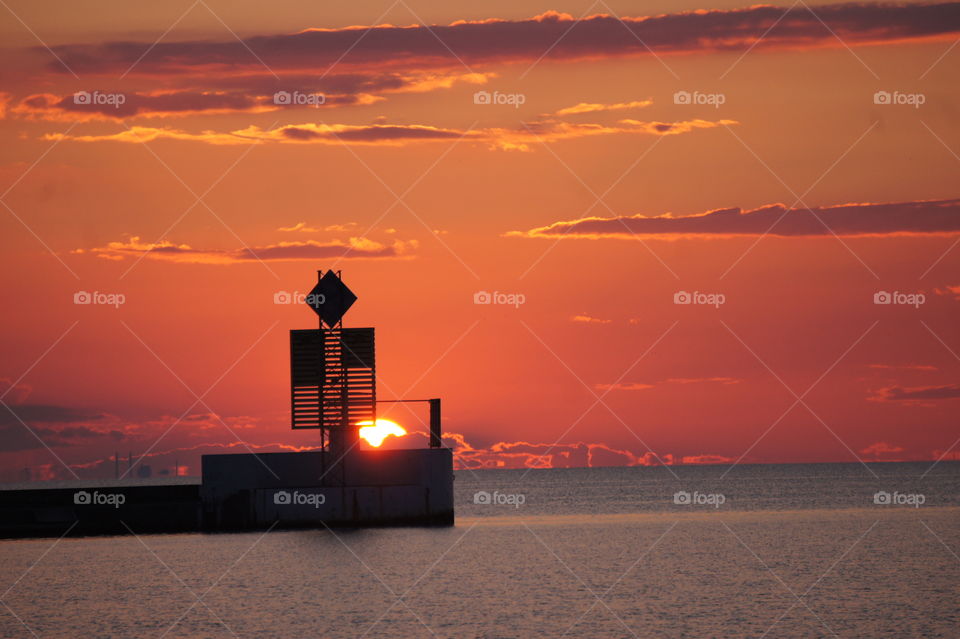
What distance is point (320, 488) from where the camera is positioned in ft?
285

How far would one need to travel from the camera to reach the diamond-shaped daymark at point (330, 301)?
285 ft

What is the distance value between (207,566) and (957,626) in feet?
133

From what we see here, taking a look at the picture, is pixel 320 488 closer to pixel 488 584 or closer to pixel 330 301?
pixel 330 301

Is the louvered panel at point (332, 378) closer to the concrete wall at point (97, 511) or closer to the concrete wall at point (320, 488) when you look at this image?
the concrete wall at point (320, 488)

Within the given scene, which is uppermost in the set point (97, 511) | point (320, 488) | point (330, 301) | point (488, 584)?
point (330, 301)

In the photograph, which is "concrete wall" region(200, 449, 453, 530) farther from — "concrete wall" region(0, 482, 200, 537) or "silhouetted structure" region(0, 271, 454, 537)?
"concrete wall" region(0, 482, 200, 537)

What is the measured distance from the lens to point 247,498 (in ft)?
287

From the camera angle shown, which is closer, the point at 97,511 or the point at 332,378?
the point at 332,378

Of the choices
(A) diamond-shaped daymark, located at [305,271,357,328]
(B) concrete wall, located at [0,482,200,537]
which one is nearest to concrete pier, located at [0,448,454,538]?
(B) concrete wall, located at [0,482,200,537]

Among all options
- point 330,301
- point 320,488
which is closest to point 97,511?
point 320,488

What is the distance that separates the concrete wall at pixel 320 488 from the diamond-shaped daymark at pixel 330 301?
863cm

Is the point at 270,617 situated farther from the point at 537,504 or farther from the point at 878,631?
the point at 537,504

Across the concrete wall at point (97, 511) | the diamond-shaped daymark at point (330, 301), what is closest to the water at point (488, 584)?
the concrete wall at point (97, 511)

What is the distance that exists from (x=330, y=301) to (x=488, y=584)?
77.5 ft
